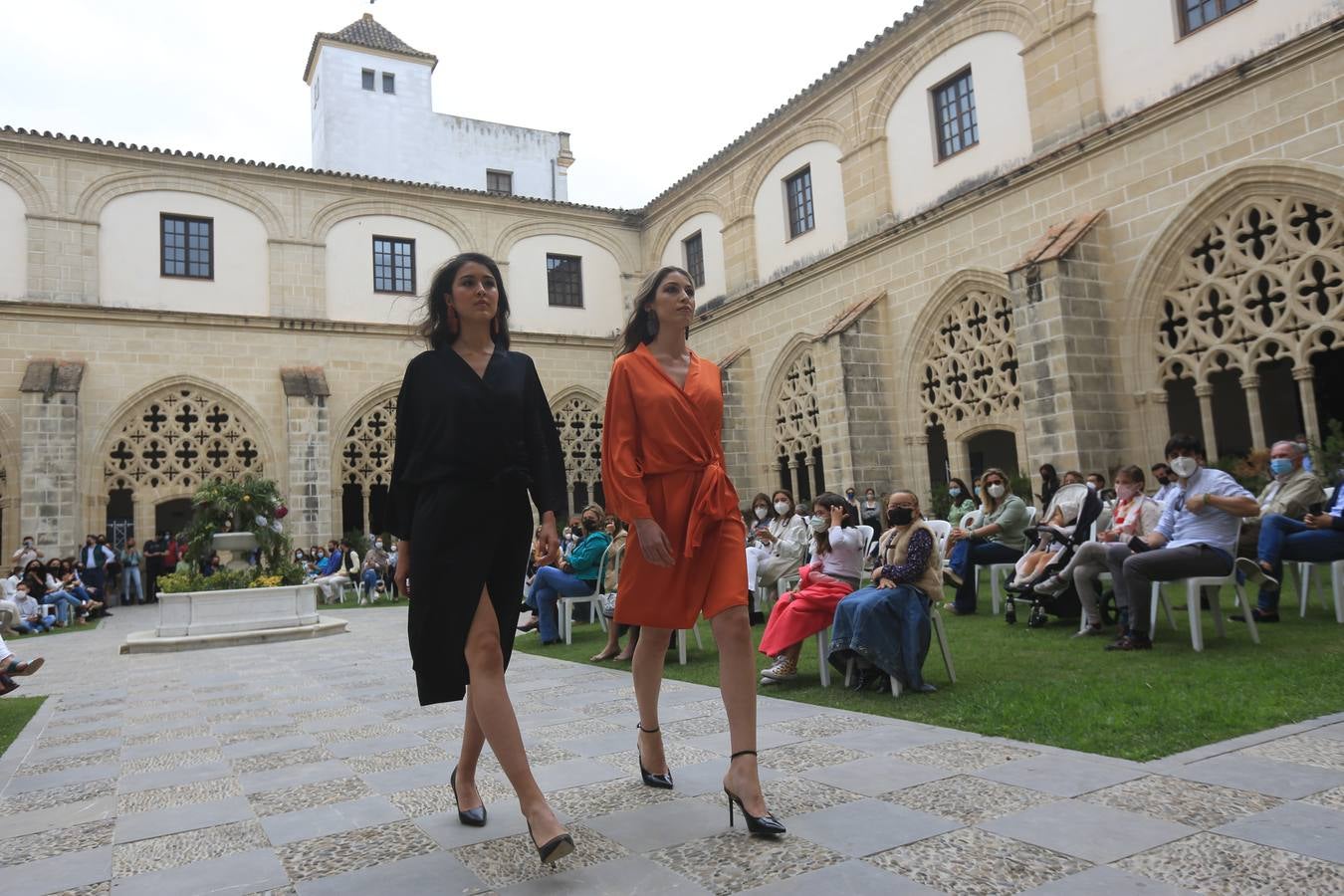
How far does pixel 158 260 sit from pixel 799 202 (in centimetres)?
1387

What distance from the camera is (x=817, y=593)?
5.44 m

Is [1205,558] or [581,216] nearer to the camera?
[1205,558]

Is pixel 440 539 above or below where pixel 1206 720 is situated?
above

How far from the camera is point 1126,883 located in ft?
7.02

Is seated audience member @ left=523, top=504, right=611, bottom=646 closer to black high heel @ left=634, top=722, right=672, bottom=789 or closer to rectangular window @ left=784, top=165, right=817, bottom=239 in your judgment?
black high heel @ left=634, top=722, right=672, bottom=789

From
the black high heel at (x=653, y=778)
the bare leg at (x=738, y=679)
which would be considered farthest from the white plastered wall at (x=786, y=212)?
the bare leg at (x=738, y=679)

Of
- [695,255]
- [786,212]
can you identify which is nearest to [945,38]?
[786,212]

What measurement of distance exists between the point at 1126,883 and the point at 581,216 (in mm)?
23371

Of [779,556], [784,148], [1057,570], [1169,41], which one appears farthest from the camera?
[784,148]

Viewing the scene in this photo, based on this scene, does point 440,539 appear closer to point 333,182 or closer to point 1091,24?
point 1091,24

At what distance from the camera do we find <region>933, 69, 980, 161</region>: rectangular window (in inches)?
611

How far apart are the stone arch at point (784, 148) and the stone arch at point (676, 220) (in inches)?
26.9

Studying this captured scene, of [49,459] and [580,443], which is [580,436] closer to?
[580,443]

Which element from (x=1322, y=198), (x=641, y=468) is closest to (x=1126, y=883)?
(x=641, y=468)
